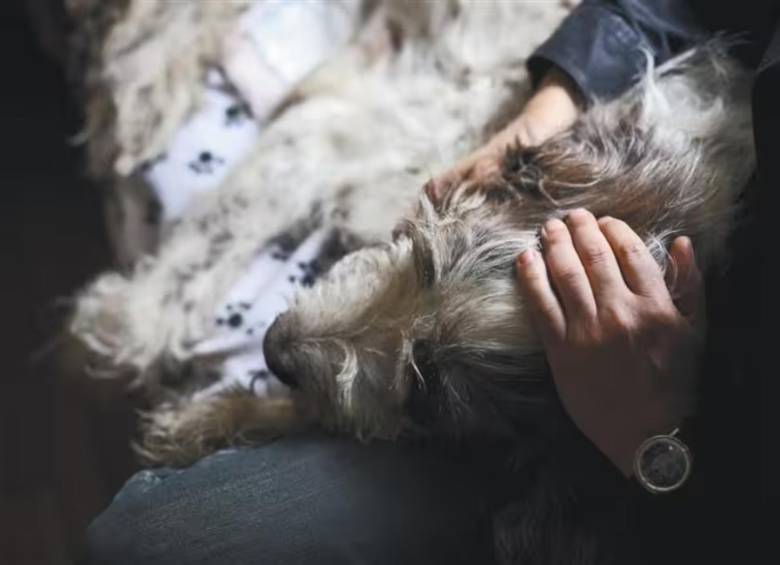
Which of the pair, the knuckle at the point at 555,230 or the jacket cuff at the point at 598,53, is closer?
the knuckle at the point at 555,230

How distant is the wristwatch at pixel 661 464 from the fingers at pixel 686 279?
11 cm

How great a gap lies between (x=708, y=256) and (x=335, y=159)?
616 millimetres

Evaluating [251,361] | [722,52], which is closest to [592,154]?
[722,52]

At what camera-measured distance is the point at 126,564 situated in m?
1.12

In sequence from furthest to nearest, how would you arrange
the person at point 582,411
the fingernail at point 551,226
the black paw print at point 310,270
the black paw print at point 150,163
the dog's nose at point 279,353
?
the black paw print at point 150,163 → the black paw print at point 310,270 → the dog's nose at point 279,353 → the fingernail at point 551,226 → the person at point 582,411

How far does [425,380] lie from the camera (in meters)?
1.10

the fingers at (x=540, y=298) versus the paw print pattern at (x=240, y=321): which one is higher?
the paw print pattern at (x=240, y=321)

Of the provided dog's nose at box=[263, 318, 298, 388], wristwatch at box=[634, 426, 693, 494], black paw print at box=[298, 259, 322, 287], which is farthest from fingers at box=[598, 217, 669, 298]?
black paw print at box=[298, 259, 322, 287]

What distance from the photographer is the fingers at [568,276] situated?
3.25 ft

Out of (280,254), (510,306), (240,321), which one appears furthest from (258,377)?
(510,306)

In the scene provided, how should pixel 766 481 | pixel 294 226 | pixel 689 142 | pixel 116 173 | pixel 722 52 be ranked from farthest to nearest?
1. pixel 116 173
2. pixel 294 226
3. pixel 722 52
4. pixel 689 142
5. pixel 766 481

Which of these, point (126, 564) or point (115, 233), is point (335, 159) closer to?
point (115, 233)

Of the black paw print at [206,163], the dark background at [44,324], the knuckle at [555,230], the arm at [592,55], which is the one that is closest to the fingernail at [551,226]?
the knuckle at [555,230]

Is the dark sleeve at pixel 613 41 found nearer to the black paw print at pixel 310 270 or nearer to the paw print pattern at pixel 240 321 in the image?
the black paw print at pixel 310 270
